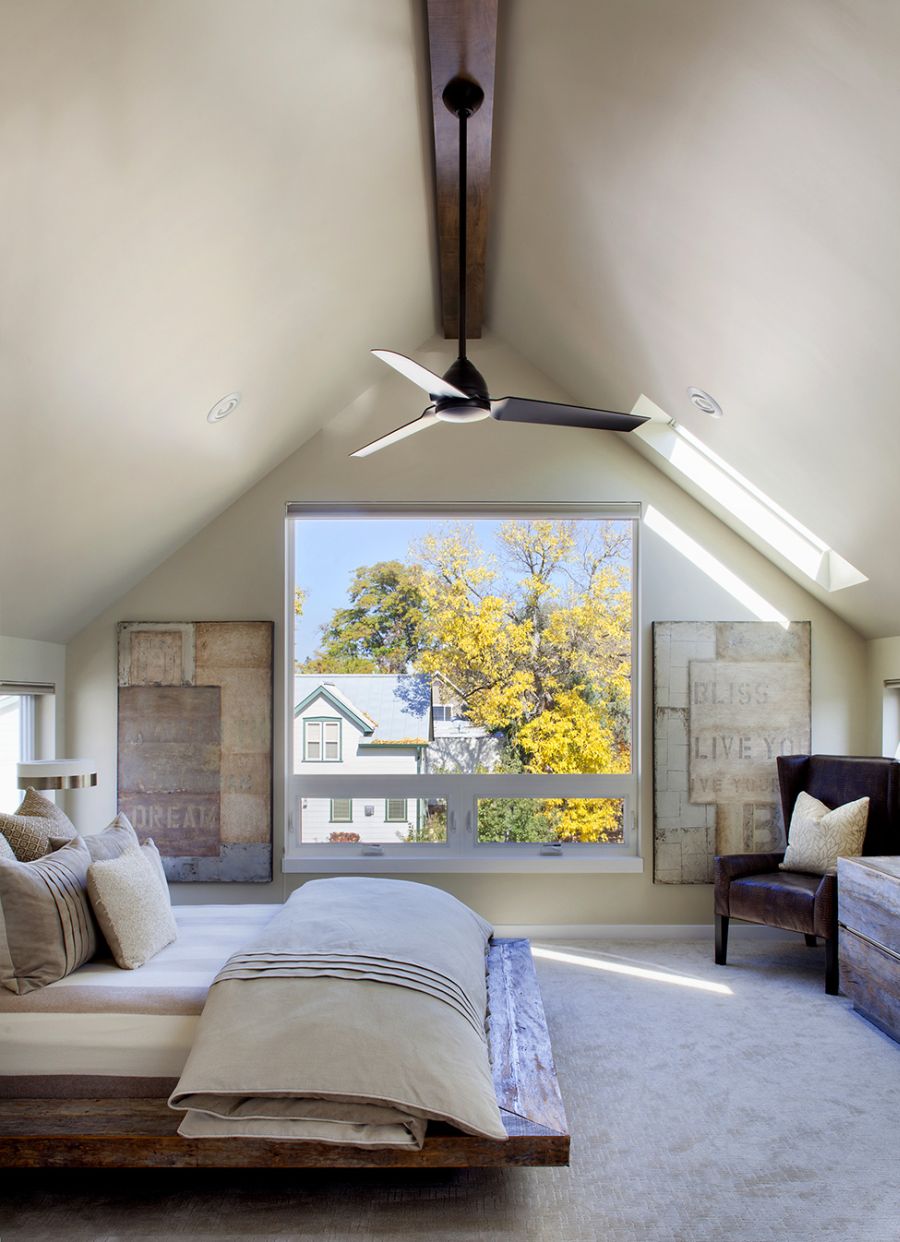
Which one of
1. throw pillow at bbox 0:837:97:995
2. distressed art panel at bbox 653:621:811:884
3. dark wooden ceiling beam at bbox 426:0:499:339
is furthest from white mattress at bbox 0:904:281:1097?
distressed art panel at bbox 653:621:811:884

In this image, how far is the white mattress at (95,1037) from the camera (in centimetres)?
257

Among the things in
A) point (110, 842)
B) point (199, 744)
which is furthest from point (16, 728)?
point (110, 842)

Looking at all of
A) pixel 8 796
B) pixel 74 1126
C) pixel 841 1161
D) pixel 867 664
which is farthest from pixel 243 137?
pixel 867 664

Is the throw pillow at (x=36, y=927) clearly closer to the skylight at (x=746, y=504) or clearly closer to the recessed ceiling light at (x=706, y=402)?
the recessed ceiling light at (x=706, y=402)

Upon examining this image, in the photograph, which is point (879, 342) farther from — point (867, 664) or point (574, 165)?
point (867, 664)

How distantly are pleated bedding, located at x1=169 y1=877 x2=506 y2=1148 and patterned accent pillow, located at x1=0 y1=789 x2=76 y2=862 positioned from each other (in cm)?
86

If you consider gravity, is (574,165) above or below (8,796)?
above

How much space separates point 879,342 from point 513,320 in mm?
2469

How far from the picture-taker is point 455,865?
5.01m

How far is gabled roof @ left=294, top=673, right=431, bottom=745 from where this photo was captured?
5172 millimetres

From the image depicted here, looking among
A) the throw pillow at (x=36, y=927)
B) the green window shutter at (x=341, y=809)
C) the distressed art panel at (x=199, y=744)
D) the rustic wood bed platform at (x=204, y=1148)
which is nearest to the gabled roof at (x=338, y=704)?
the distressed art panel at (x=199, y=744)

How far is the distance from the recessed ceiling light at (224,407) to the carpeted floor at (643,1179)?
284cm

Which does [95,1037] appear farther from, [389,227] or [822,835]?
[822,835]

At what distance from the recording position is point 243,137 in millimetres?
2529
